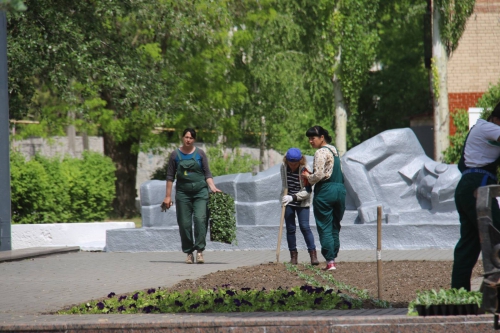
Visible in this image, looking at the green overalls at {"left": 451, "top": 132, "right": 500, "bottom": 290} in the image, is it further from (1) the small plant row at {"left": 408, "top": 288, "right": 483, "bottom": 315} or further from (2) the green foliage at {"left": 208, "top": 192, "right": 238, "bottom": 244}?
(2) the green foliage at {"left": 208, "top": 192, "right": 238, "bottom": 244}

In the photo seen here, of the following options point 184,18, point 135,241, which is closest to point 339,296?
point 135,241

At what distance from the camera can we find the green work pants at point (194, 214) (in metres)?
11.9

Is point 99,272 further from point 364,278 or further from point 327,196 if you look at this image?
point 364,278

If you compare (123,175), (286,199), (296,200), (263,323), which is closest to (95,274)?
(286,199)

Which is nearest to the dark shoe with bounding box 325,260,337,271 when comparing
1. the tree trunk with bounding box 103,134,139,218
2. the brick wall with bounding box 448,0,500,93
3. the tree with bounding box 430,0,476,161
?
the tree trunk with bounding box 103,134,139,218

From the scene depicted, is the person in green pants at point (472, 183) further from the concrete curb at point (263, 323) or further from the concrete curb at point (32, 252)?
the concrete curb at point (32, 252)

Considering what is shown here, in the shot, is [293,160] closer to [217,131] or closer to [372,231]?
[372,231]

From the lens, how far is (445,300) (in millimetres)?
5746

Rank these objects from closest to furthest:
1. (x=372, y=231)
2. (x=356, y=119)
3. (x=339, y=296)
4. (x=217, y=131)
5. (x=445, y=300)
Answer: (x=445, y=300) → (x=339, y=296) → (x=372, y=231) → (x=217, y=131) → (x=356, y=119)

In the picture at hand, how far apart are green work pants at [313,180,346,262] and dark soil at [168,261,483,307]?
30 cm

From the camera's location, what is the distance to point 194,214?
39.2ft

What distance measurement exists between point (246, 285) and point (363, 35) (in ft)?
88.6

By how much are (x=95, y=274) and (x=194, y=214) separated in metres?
1.65

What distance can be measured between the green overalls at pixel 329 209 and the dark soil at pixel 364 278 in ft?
1.06
